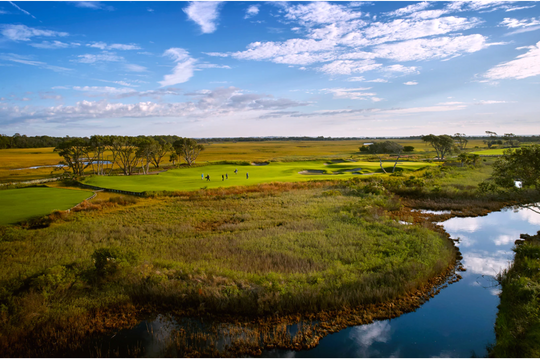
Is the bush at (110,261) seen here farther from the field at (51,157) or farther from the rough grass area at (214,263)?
the field at (51,157)

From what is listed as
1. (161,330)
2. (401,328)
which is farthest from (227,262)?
(401,328)

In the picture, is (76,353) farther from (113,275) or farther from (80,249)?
(80,249)

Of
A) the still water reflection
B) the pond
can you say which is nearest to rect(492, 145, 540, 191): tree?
the still water reflection

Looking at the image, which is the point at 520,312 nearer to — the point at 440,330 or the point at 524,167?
the point at 440,330

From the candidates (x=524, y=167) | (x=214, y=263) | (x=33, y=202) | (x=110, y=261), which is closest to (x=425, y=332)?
(x=214, y=263)

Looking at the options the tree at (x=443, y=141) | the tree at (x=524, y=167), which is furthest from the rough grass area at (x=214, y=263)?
the tree at (x=443, y=141)
